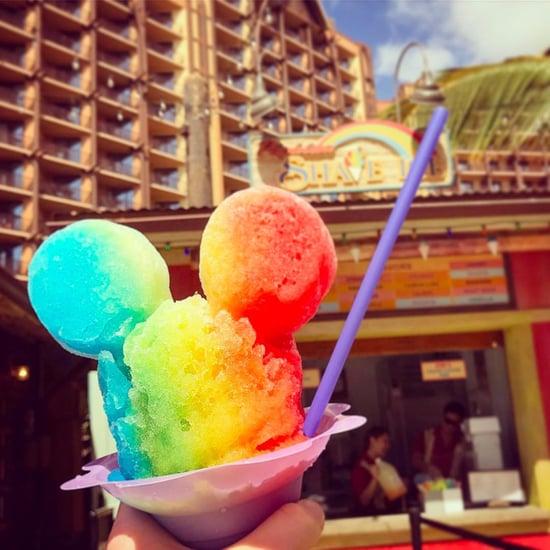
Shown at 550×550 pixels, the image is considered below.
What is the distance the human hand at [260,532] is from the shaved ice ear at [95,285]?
34cm

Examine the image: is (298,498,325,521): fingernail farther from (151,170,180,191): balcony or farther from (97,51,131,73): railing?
(97,51,131,73): railing

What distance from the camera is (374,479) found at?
219 inches

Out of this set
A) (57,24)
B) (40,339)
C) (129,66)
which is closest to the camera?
(40,339)

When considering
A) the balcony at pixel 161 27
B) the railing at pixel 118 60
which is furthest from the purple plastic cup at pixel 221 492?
the balcony at pixel 161 27

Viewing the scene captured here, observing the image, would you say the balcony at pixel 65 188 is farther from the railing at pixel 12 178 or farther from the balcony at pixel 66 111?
the balcony at pixel 66 111

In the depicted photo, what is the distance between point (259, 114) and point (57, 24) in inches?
1175

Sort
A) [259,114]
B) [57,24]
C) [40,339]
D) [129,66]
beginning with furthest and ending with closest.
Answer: [129,66] < [57,24] < [259,114] < [40,339]

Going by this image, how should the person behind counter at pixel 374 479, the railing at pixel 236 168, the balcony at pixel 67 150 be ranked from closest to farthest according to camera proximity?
the person behind counter at pixel 374 479 < the balcony at pixel 67 150 < the railing at pixel 236 168

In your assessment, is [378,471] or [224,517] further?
[378,471]

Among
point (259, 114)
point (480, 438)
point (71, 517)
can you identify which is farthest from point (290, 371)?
point (71, 517)

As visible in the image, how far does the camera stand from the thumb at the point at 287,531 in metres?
1.04

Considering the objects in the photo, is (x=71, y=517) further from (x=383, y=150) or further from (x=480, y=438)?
(x=383, y=150)

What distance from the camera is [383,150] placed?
6340 mm

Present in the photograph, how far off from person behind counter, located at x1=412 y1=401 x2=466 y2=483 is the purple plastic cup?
17.5 ft
